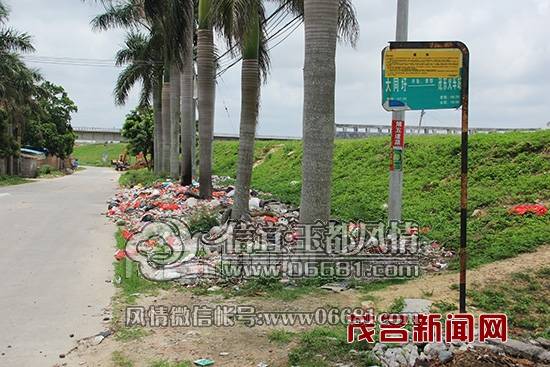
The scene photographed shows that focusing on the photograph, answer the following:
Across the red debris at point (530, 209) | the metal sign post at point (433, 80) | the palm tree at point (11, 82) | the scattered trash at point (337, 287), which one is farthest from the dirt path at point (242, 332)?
the palm tree at point (11, 82)

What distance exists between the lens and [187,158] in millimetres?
18562

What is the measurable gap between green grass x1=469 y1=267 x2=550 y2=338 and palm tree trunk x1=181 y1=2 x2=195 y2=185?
13297 millimetres

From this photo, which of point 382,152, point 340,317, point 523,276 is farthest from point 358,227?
point 382,152

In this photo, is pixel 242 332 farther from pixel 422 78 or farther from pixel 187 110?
pixel 187 110

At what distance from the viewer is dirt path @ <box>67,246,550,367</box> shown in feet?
16.3

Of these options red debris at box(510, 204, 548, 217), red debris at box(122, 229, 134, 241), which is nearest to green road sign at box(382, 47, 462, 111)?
red debris at box(510, 204, 548, 217)

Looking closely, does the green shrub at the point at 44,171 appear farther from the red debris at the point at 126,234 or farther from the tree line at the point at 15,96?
the red debris at the point at 126,234

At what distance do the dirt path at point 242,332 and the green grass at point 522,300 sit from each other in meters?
0.24

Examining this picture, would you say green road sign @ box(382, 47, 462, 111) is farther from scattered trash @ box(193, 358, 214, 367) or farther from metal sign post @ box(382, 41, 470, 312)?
scattered trash @ box(193, 358, 214, 367)

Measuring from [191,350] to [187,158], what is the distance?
13839mm

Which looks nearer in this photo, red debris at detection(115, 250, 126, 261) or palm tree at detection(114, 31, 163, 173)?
red debris at detection(115, 250, 126, 261)

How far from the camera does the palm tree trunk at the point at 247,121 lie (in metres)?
10.5

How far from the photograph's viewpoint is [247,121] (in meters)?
10.6

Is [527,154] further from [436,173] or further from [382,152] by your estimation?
[382,152]
